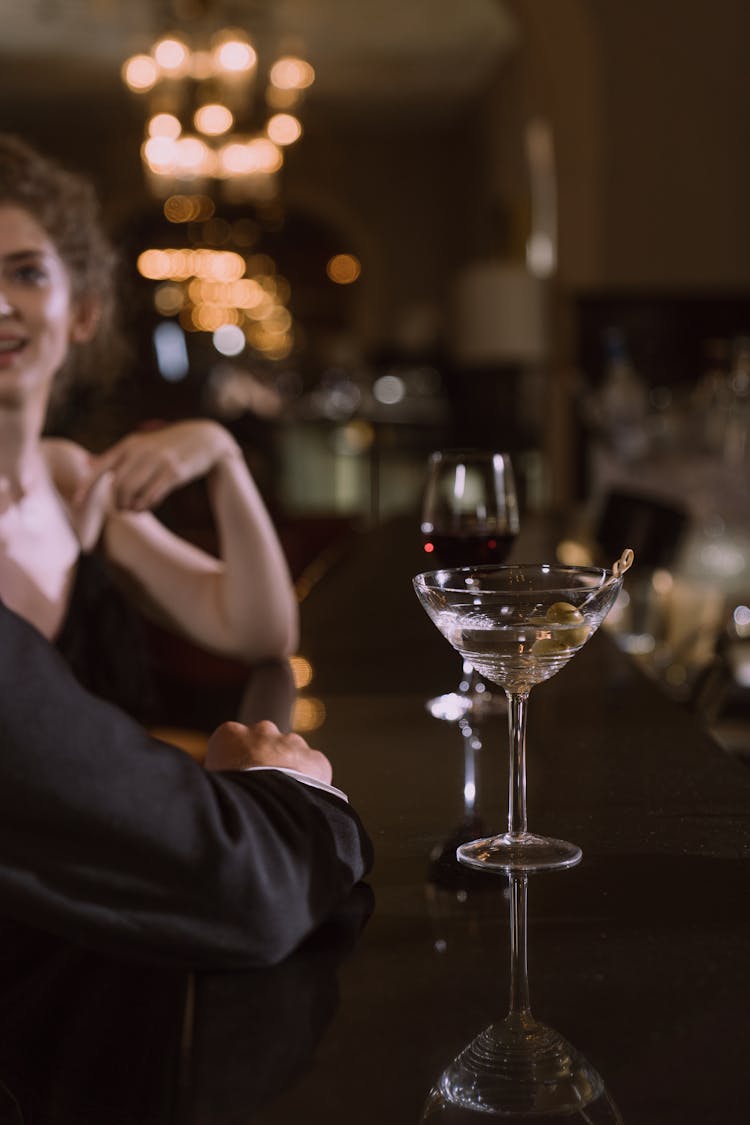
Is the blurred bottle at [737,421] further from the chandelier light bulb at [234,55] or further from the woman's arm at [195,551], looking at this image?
the chandelier light bulb at [234,55]

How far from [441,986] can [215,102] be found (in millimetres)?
7150

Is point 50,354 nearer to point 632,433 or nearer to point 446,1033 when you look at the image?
point 446,1033

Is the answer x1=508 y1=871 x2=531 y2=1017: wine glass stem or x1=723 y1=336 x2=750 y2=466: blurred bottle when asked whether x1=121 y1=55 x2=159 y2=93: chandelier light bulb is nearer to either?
x1=723 y1=336 x2=750 y2=466: blurred bottle

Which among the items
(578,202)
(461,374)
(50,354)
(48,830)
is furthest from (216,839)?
(461,374)

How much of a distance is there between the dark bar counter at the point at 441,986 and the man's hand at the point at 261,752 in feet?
0.20

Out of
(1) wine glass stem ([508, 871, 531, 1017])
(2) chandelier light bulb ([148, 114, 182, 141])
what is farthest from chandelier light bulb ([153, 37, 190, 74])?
(1) wine glass stem ([508, 871, 531, 1017])

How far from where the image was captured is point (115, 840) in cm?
60

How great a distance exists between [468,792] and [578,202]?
5.83 m

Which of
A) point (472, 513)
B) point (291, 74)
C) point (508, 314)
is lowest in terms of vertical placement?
point (472, 513)

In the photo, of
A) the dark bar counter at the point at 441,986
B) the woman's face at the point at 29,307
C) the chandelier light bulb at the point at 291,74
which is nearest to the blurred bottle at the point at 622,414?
the woman's face at the point at 29,307

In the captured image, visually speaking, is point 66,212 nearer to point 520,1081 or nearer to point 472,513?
point 472,513

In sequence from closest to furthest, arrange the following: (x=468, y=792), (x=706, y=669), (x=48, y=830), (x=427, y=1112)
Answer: (x=427, y=1112) < (x=48, y=830) < (x=468, y=792) < (x=706, y=669)

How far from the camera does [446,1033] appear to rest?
551 mm

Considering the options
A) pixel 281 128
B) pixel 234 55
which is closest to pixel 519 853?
pixel 234 55
